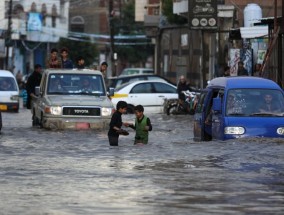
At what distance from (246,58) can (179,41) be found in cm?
1960

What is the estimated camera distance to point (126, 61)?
103 metres

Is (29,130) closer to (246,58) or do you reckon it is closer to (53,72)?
(53,72)

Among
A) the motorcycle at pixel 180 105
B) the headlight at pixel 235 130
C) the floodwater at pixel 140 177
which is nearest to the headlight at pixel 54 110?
the floodwater at pixel 140 177

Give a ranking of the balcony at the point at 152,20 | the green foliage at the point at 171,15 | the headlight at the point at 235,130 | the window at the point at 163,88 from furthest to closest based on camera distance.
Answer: the balcony at the point at 152,20, the green foliage at the point at 171,15, the window at the point at 163,88, the headlight at the point at 235,130

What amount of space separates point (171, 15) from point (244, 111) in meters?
36.6

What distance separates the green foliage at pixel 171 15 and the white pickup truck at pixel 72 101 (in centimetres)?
2803

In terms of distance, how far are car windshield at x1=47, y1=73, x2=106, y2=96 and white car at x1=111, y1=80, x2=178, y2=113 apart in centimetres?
1243

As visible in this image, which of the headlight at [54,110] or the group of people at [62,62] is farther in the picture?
the group of people at [62,62]

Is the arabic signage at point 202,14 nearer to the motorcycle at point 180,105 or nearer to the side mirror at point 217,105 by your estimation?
the motorcycle at point 180,105

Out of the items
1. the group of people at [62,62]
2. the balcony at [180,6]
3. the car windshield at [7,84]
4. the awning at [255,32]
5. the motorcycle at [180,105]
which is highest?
the balcony at [180,6]

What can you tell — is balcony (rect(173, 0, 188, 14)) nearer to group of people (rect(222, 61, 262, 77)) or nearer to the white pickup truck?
group of people (rect(222, 61, 262, 77))

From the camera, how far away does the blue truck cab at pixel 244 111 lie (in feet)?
68.1

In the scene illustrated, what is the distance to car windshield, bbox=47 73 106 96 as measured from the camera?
28.3 m

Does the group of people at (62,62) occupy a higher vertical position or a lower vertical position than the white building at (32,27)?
lower
